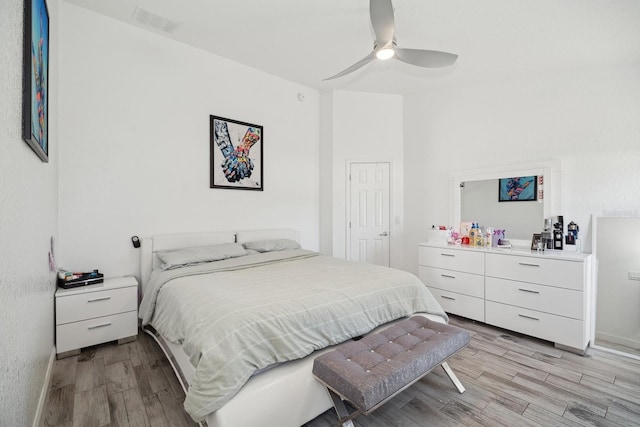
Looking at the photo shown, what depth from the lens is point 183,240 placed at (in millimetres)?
3000

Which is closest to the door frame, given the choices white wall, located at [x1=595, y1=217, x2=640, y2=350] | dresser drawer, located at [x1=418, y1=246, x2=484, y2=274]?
dresser drawer, located at [x1=418, y1=246, x2=484, y2=274]

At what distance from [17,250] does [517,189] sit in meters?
4.07

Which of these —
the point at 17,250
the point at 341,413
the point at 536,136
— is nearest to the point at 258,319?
the point at 341,413

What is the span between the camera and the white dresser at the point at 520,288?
2.41 meters

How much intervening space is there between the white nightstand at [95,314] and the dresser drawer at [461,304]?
3139 millimetres

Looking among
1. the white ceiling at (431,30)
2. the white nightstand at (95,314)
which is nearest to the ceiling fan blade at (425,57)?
the white ceiling at (431,30)

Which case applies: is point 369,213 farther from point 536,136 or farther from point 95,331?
point 95,331

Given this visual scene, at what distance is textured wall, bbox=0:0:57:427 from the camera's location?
3.18 feet

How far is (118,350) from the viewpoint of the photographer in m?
2.36

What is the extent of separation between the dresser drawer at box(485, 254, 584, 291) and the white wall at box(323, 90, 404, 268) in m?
1.46

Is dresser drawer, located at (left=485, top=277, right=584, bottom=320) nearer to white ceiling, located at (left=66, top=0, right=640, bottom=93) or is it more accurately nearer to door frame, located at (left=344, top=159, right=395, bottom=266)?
door frame, located at (left=344, top=159, right=395, bottom=266)

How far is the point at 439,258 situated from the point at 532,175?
1352mm

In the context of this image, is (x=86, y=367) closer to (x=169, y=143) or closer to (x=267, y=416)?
(x=267, y=416)

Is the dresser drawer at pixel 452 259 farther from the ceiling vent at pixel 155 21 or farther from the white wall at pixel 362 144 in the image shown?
the ceiling vent at pixel 155 21
